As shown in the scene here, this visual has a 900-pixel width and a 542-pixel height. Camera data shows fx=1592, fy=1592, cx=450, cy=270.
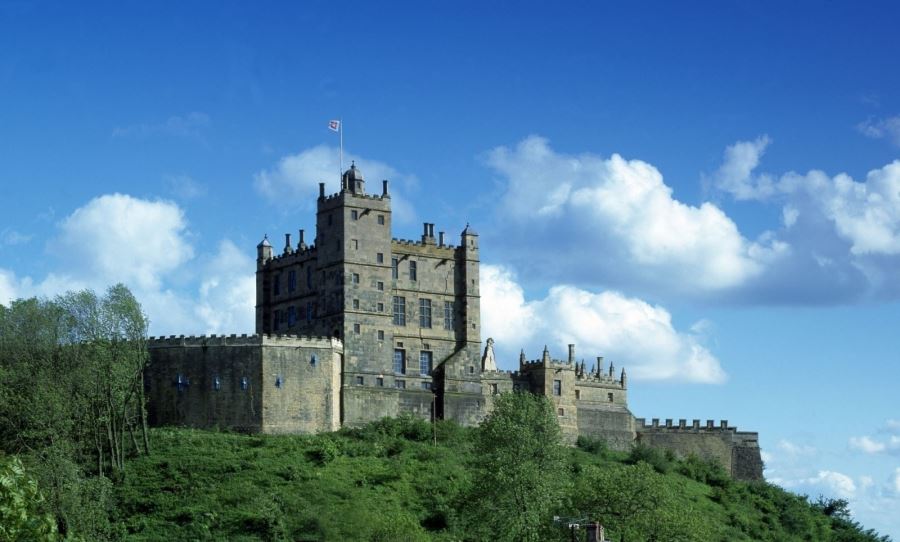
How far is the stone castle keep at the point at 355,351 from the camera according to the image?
4102 inches

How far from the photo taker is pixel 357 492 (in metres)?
94.1

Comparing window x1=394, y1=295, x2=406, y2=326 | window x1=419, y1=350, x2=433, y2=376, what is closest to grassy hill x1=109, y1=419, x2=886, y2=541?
window x1=419, y1=350, x2=433, y2=376


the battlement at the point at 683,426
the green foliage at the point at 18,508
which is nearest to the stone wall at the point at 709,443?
the battlement at the point at 683,426

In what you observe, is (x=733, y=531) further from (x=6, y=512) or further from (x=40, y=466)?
(x=6, y=512)

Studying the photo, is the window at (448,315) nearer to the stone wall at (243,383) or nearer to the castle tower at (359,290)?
the castle tower at (359,290)

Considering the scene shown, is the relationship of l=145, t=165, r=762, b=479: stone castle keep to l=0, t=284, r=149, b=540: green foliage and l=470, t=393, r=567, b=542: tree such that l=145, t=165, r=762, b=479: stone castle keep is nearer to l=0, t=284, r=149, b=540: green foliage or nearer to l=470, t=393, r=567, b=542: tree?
l=0, t=284, r=149, b=540: green foliage

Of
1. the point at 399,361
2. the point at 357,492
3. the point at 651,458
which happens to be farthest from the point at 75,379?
the point at 651,458

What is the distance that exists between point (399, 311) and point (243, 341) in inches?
490

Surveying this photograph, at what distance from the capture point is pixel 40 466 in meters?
83.9

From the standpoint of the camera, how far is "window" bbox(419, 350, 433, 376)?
112312 millimetres

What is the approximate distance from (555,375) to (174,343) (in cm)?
2932

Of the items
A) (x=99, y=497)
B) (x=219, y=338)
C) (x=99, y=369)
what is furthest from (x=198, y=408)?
(x=99, y=497)

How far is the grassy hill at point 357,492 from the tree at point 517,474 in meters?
0.74

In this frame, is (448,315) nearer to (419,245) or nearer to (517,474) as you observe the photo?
(419,245)
